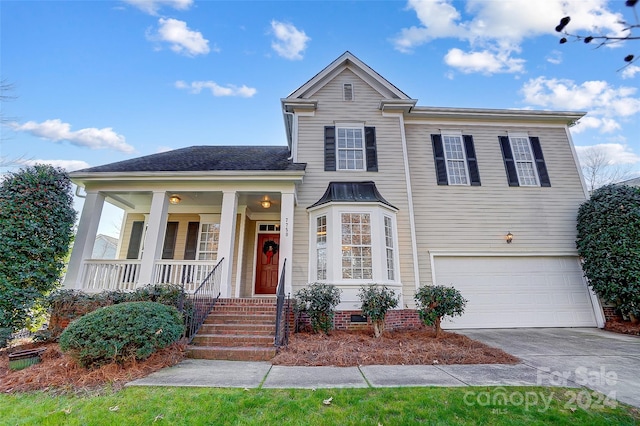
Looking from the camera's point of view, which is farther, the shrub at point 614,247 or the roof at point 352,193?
the roof at point 352,193

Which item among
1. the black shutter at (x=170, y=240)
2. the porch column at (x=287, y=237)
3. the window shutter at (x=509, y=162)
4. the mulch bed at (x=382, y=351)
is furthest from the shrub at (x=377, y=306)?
the black shutter at (x=170, y=240)

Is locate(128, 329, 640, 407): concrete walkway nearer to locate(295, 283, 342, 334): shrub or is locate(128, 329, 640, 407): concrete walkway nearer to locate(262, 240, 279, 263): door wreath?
locate(295, 283, 342, 334): shrub

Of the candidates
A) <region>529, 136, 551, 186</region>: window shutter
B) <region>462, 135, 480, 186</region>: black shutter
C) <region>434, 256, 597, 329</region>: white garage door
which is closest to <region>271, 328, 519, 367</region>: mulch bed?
<region>434, 256, 597, 329</region>: white garage door

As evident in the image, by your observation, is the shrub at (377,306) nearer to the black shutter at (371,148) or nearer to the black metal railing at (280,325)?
the black metal railing at (280,325)

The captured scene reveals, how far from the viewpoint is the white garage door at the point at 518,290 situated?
8.38 m

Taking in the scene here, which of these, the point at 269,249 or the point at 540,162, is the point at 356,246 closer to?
the point at 269,249

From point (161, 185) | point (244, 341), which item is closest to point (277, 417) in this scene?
point (244, 341)

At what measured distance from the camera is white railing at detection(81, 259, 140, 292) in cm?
718

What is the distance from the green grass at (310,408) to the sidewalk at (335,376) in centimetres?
24

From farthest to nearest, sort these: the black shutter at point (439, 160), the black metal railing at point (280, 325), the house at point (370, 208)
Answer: the black shutter at point (439, 160) < the house at point (370, 208) < the black metal railing at point (280, 325)

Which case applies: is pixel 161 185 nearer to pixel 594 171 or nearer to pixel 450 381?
pixel 450 381

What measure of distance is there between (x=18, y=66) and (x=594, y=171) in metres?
31.3

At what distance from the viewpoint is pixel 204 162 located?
8.67 metres

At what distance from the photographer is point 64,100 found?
511 inches
